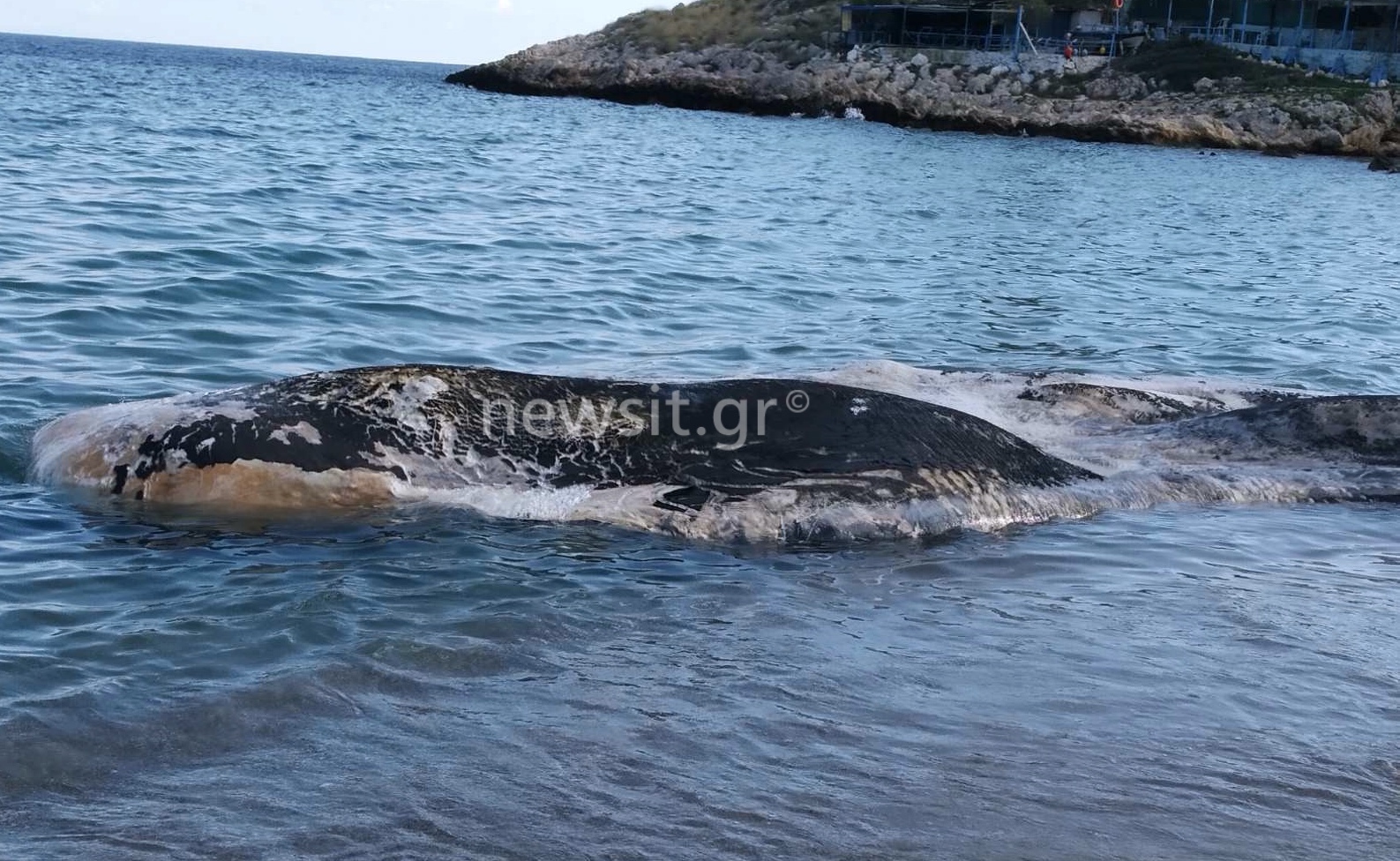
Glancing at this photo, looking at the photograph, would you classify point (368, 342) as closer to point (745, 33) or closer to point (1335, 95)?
point (1335, 95)

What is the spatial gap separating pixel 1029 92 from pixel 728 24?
25.7 meters

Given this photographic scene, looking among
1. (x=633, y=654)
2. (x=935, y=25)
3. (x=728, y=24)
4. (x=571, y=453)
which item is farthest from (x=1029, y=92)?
(x=633, y=654)

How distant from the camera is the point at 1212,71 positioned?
57.4m

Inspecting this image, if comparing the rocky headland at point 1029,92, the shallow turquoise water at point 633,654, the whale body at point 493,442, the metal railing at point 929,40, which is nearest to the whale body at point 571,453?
the whale body at point 493,442

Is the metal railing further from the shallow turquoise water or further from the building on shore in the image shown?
the shallow turquoise water

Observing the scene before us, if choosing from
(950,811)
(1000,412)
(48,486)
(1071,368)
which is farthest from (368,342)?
(950,811)

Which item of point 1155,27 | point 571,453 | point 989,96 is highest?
point 1155,27

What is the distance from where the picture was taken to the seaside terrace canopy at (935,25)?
69.0m

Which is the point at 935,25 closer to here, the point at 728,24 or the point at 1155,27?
the point at 1155,27

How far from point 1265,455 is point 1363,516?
820 millimetres

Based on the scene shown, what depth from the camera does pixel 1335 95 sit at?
172ft

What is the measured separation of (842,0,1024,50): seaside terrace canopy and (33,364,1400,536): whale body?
63105mm

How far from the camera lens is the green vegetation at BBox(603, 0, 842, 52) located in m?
75.4

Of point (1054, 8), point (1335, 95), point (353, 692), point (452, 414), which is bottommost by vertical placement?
point (353, 692)
